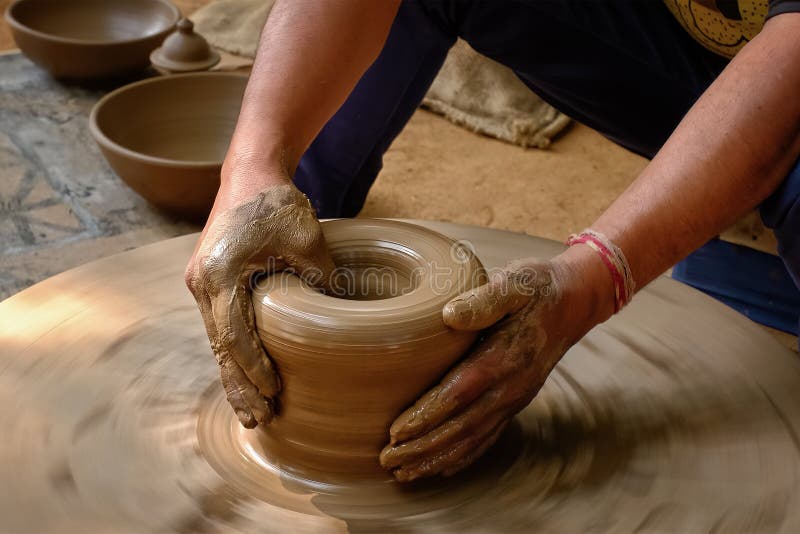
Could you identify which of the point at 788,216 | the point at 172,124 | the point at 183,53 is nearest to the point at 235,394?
the point at 788,216

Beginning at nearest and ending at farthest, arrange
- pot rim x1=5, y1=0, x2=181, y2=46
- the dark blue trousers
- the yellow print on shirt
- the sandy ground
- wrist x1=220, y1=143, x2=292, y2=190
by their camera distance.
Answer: wrist x1=220, y1=143, x2=292, y2=190
the yellow print on shirt
the dark blue trousers
the sandy ground
pot rim x1=5, y1=0, x2=181, y2=46

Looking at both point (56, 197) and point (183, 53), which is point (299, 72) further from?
point (183, 53)

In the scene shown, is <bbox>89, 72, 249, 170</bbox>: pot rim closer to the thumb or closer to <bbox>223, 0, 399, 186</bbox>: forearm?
<bbox>223, 0, 399, 186</bbox>: forearm

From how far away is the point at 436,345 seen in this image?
1.03 meters

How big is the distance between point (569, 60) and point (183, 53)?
1675mm

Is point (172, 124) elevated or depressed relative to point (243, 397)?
depressed

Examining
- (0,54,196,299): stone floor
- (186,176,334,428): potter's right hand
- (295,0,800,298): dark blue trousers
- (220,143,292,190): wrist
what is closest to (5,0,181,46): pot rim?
(0,54,196,299): stone floor

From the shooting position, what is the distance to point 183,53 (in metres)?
3.04

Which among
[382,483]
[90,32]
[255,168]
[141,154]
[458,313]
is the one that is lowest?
[90,32]

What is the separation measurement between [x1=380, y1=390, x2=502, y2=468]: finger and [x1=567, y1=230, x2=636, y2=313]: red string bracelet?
0.21 meters

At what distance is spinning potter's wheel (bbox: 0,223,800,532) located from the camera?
3.37 feet

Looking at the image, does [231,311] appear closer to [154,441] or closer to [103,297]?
[154,441]

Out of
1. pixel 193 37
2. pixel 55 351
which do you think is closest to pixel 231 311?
pixel 55 351

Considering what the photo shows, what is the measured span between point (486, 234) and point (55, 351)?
673mm
